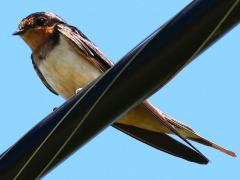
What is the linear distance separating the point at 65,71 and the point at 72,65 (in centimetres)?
9

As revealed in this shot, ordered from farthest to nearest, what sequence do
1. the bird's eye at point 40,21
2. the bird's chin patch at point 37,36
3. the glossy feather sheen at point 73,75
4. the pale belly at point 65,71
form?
the bird's eye at point 40,21, the bird's chin patch at point 37,36, the pale belly at point 65,71, the glossy feather sheen at point 73,75

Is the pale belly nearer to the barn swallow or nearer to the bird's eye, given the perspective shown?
the barn swallow

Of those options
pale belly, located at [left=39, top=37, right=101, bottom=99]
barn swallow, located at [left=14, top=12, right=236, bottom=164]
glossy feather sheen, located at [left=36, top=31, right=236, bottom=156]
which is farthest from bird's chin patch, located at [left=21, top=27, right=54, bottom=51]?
pale belly, located at [left=39, top=37, right=101, bottom=99]

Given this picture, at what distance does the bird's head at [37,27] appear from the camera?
20.0 ft

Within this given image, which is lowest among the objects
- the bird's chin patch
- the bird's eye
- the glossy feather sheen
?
the glossy feather sheen

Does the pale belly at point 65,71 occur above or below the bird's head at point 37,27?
below

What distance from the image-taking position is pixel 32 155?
291 cm

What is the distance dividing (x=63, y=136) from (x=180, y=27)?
24.8 inches

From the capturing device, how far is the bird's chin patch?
19.8 ft

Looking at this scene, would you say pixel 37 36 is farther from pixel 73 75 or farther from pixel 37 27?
pixel 73 75

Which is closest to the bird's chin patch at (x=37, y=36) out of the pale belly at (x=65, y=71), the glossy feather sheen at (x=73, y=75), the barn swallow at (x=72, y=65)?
the barn swallow at (x=72, y=65)

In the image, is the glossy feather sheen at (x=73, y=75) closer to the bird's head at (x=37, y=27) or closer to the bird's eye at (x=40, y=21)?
the bird's head at (x=37, y=27)

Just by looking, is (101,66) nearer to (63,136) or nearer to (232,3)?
(63,136)

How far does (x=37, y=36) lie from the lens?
20.1 feet
